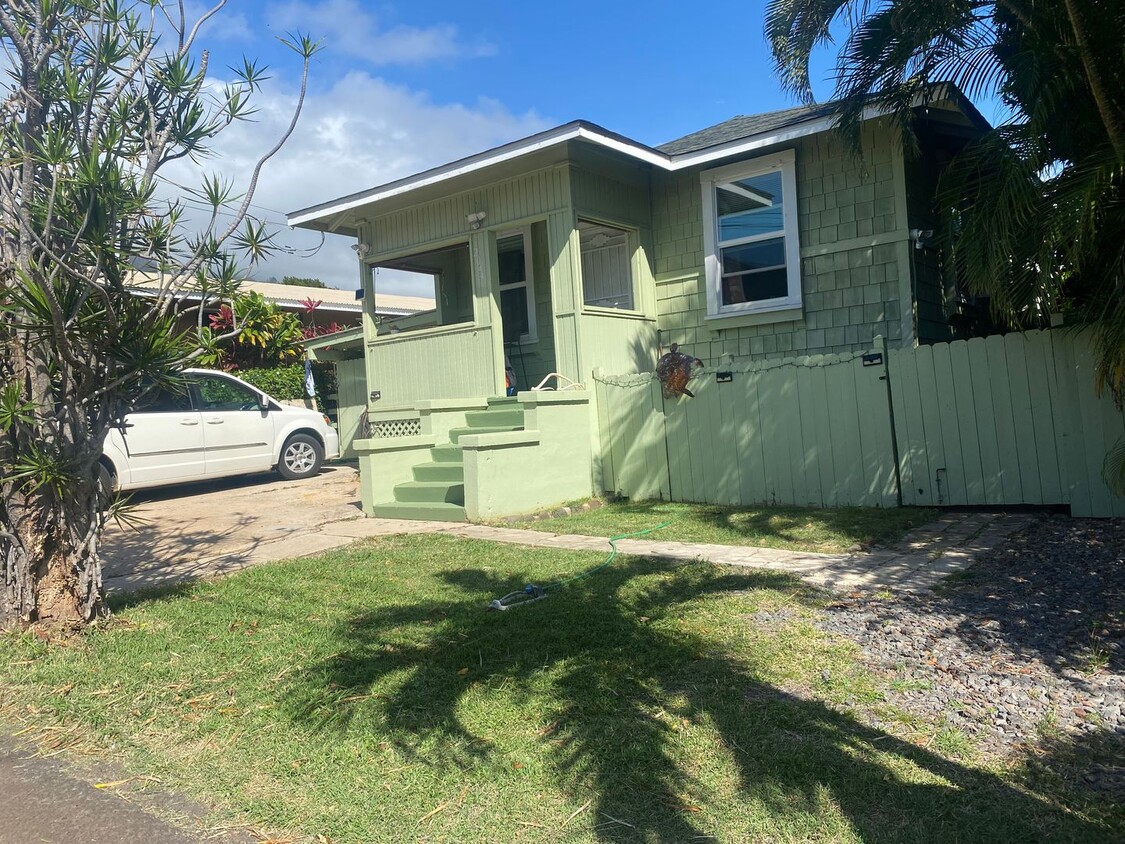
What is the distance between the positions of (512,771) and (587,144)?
26.3 feet

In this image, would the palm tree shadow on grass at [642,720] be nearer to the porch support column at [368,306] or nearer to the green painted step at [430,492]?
the green painted step at [430,492]

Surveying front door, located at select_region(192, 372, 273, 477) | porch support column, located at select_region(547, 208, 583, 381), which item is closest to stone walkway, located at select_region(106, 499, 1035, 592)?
porch support column, located at select_region(547, 208, 583, 381)

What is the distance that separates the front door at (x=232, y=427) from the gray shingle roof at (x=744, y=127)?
6527 millimetres

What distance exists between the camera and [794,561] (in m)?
6.17

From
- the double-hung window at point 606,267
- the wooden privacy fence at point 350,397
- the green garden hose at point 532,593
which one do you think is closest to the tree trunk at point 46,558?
the green garden hose at point 532,593

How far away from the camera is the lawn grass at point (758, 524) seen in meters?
6.91

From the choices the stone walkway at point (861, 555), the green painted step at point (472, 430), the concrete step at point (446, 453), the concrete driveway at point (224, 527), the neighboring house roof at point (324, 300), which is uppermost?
the neighboring house roof at point (324, 300)

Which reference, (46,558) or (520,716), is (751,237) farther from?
(46,558)

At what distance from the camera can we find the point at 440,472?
9578 mm

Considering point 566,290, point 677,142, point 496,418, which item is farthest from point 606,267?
point 496,418

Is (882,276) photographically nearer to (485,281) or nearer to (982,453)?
(982,453)

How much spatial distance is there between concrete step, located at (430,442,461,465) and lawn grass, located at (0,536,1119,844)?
4082mm

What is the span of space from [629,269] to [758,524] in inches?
189

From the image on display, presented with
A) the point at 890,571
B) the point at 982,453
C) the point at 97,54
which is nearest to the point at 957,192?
the point at 982,453
